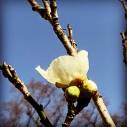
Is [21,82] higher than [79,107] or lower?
higher

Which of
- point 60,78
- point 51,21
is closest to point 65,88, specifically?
point 60,78

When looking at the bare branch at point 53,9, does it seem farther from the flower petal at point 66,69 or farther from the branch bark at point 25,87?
the flower petal at point 66,69

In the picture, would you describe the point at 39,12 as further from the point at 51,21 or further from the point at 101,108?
the point at 101,108

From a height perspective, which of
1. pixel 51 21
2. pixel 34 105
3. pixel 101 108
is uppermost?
pixel 51 21

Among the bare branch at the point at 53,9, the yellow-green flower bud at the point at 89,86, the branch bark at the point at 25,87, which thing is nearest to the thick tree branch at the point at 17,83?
the branch bark at the point at 25,87

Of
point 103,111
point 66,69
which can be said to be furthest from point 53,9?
point 103,111

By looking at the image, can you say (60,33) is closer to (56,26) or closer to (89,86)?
(56,26)
